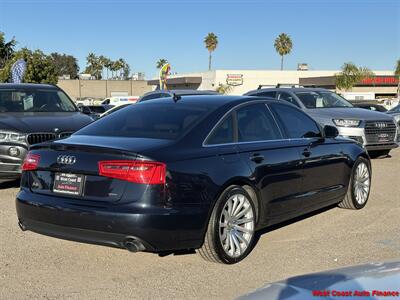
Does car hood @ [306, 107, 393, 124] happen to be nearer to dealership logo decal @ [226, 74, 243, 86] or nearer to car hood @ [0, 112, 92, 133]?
car hood @ [0, 112, 92, 133]

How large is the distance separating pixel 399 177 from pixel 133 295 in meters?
7.70

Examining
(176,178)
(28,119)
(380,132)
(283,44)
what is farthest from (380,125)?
(283,44)

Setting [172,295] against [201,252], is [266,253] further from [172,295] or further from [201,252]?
[172,295]

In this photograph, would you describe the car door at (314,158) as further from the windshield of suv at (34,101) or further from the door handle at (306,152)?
the windshield of suv at (34,101)

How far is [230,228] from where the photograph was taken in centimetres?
508

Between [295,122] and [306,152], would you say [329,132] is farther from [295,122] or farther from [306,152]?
[306,152]

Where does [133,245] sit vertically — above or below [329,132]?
below

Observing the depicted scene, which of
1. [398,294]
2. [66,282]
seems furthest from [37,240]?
[398,294]

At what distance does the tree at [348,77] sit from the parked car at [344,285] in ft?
199

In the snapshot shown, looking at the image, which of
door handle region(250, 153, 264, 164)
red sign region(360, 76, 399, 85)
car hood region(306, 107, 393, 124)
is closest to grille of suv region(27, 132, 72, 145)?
door handle region(250, 153, 264, 164)

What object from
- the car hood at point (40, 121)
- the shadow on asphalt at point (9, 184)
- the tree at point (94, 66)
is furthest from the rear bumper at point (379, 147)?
the tree at point (94, 66)

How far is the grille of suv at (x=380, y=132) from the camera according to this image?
1209 centimetres

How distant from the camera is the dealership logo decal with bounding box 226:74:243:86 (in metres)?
59.3

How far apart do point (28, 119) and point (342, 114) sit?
709cm
